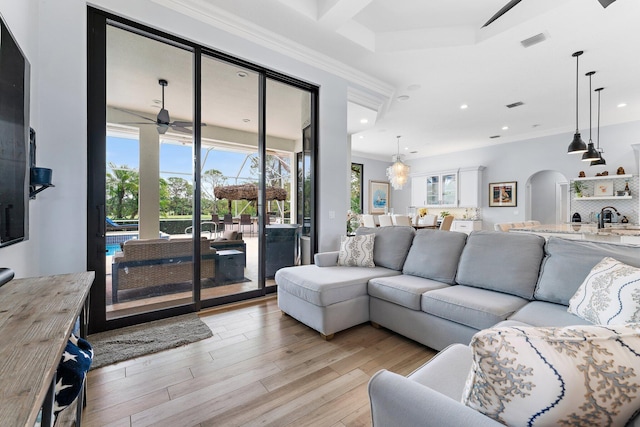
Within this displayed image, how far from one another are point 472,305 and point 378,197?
804 cm

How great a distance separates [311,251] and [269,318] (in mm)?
1275

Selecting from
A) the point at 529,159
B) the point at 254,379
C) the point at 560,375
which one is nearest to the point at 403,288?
the point at 254,379

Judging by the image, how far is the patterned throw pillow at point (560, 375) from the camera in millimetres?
605

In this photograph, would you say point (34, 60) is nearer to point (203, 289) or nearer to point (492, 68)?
point (203, 289)

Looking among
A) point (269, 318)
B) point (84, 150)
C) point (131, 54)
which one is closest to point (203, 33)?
point (131, 54)

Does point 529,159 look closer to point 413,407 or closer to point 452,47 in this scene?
point 452,47

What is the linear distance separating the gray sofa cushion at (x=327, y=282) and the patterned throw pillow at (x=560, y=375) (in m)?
1.75

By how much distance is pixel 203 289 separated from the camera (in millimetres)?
3191

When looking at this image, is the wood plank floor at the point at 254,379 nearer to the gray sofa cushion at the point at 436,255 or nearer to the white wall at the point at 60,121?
the gray sofa cushion at the point at 436,255

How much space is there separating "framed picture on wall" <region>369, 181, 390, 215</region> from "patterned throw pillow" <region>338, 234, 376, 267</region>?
6553mm

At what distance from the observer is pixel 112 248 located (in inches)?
103

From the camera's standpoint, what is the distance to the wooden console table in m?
0.56

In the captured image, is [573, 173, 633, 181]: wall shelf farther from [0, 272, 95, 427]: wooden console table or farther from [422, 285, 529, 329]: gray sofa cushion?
[0, 272, 95, 427]: wooden console table

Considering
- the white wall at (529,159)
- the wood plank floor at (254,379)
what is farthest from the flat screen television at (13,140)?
the white wall at (529,159)
